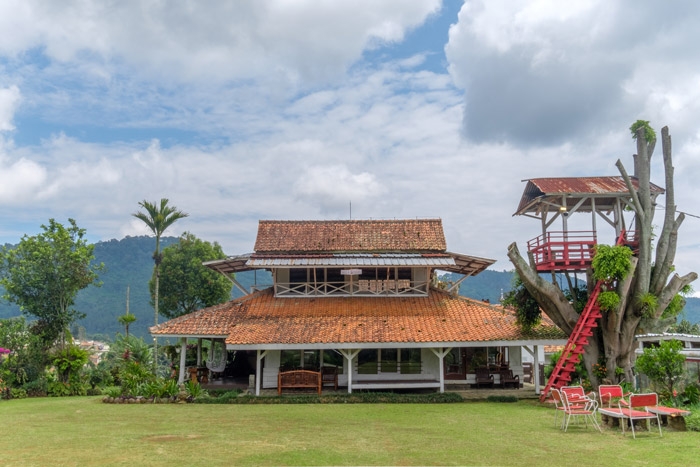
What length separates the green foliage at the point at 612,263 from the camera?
659 inches

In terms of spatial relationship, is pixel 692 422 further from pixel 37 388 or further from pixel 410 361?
pixel 37 388

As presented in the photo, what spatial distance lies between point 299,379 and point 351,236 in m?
7.54

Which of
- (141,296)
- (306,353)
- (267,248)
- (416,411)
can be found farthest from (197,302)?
(141,296)

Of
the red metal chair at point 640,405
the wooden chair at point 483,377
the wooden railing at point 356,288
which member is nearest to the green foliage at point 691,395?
the red metal chair at point 640,405

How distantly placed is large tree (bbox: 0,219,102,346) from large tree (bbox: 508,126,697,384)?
1754 cm

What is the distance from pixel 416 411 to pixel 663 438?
6659mm

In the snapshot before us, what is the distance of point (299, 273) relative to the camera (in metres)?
23.3

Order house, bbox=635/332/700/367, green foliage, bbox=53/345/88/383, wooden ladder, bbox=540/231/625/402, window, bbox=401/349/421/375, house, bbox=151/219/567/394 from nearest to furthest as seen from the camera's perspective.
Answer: house, bbox=635/332/700/367 → wooden ladder, bbox=540/231/625/402 → house, bbox=151/219/567/394 → window, bbox=401/349/421/375 → green foliage, bbox=53/345/88/383

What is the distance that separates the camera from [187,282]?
3659 centimetres

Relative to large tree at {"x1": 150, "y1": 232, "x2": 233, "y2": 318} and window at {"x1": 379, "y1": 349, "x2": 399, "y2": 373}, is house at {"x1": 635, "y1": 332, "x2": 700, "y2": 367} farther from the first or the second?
large tree at {"x1": 150, "y1": 232, "x2": 233, "y2": 318}

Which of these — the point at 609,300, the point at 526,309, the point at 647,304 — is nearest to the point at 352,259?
the point at 526,309

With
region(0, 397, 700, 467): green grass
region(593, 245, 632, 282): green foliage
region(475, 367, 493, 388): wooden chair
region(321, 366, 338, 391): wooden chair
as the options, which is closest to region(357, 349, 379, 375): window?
region(321, 366, 338, 391): wooden chair

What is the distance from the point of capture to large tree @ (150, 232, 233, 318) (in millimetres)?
36594

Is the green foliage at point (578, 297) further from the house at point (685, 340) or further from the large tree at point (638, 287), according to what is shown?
the house at point (685, 340)
